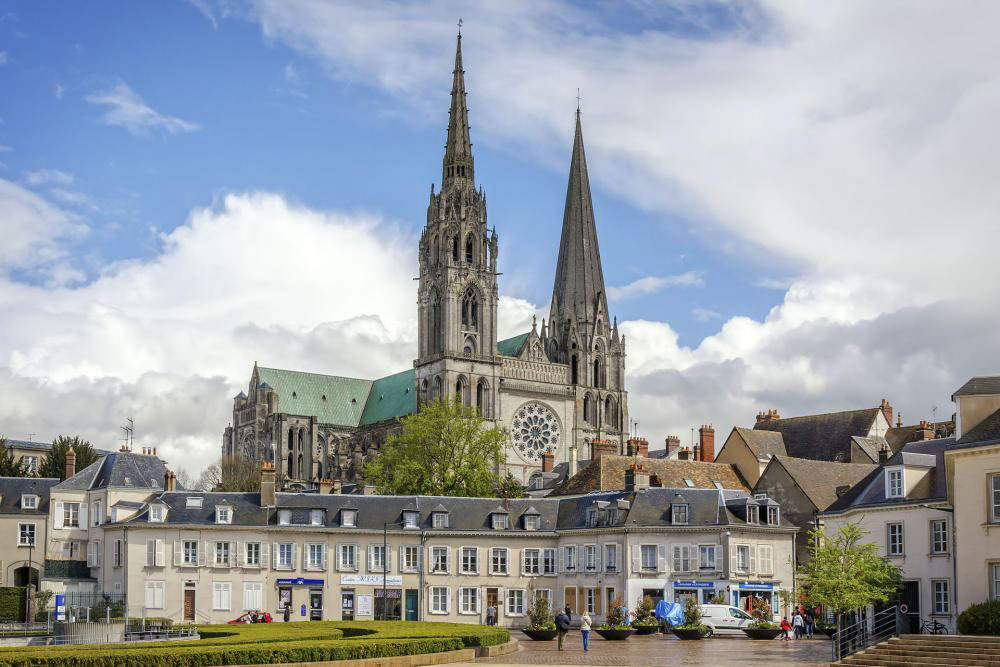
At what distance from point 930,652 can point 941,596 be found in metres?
16.1

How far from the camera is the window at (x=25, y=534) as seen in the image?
7281cm

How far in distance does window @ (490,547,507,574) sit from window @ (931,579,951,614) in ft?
83.4

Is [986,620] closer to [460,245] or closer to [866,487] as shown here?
[866,487]

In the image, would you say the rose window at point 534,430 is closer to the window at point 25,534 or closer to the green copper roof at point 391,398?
the green copper roof at point 391,398

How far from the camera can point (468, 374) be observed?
126812 mm

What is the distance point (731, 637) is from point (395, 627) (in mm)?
16994

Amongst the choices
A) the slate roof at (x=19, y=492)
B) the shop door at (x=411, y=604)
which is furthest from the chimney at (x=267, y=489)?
the slate roof at (x=19, y=492)

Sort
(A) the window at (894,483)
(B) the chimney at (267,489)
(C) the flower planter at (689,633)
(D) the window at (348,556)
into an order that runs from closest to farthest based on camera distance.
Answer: (A) the window at (894,483), (C) the flower planter at (689,633), (D) the window at (348,556), (B) the chimney at (267,489)

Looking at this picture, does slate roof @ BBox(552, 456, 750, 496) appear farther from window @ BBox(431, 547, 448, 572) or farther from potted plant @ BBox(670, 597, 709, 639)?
potted plant @ BBox(670, 597, 709, 639)

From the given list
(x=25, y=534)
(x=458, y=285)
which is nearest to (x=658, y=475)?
(x=25, y=534)

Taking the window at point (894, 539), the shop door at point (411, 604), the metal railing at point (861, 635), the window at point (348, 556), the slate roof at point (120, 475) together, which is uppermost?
the slate roof at point (120, 475)

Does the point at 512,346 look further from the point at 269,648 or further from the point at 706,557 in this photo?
the point at 269,648

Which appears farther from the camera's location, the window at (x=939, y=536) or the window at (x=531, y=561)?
the window at (x=531, y=561)

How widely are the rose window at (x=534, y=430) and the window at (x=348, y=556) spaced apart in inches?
2369
